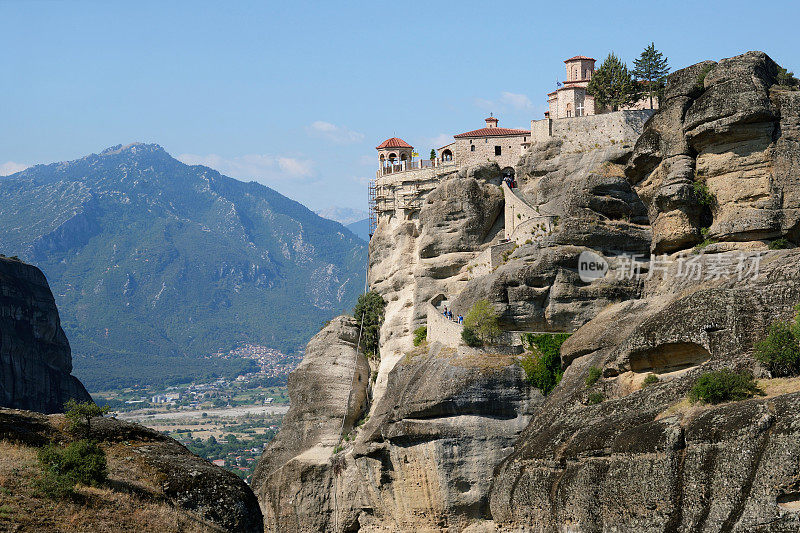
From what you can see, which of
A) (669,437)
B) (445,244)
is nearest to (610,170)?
(445,244)

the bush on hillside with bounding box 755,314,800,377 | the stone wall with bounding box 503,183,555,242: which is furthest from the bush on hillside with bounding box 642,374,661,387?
the stone wall with bounding box 503,183,555,242

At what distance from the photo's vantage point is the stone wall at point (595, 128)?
233 ft

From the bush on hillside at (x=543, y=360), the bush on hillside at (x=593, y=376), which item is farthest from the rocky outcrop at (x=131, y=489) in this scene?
the bush on hillside at (x=543, y=360)

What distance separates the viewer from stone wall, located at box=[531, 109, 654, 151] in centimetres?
7117

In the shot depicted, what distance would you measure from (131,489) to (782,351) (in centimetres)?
2123

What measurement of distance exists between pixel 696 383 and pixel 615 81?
135 ft

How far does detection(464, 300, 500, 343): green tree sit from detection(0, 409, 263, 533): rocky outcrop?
29.0 meters

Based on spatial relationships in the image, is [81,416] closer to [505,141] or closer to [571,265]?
[571,265]

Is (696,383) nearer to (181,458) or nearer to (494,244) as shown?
(181,458)

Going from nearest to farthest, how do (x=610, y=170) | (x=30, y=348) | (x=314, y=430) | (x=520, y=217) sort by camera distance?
(x=610, y=170) → (x=520, y=217) → (x=314, y=430) → (x=30, y=348)

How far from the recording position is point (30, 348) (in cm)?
11438

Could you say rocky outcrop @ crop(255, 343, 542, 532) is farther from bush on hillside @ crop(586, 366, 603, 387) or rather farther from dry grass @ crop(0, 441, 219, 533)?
dry grass @ crop(0, 441, 219, 533)

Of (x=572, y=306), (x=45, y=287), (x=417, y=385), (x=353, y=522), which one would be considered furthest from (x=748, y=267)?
(x=45, y=287)

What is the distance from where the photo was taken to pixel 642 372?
45250mm
